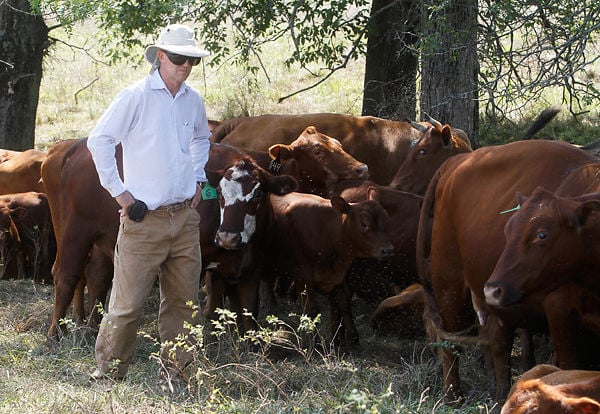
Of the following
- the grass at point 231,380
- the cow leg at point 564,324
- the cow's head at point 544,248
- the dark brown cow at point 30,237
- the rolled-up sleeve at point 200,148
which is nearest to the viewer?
the cow's head at point 544,248

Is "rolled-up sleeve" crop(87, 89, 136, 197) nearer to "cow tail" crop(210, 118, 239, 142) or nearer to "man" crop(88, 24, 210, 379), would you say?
"man" crop(88, 24, 210, 379)

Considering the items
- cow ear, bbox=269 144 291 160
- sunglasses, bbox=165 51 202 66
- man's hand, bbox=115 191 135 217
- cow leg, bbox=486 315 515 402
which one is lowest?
cow leg, bbox=486 315 515 402

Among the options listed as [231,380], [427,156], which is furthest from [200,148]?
[427,156]

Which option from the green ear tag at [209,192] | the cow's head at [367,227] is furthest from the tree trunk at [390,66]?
the green ear tag at [209,192]

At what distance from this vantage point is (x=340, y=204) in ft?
29.2

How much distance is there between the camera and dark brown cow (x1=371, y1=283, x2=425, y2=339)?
29.6 feet

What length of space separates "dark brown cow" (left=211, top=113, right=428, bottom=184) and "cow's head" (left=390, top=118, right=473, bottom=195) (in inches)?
43.4

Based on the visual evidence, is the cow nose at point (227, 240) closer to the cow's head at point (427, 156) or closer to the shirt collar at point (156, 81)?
the shirt collar at point (156, 81)

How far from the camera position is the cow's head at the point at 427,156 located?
33.1 ft

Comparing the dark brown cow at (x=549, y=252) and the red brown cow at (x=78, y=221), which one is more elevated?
the dark brown cow at (x=549, y=252)

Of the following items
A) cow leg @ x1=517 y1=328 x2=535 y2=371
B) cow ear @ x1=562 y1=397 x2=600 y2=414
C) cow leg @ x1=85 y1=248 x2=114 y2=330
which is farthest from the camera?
cow leg @ x1=85 y1=248 x2=114 y2=330

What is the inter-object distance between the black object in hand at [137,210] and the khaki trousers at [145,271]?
112 millimetres

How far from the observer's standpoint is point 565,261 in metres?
5.62

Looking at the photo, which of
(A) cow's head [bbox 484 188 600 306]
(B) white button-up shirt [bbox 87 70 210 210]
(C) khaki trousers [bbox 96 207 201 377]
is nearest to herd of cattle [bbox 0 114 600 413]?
(A) cow's head [bbox 484 188 600 306]
